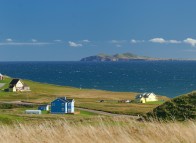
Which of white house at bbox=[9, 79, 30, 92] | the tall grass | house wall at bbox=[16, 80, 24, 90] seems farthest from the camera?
house wall at bbox=[16, 80, 24, 90]

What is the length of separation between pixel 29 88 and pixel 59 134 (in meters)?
124

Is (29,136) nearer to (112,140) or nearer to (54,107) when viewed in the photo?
(112,140)

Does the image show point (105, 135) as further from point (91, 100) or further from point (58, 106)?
point (91, 100)

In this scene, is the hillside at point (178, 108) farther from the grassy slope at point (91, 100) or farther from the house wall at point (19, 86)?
the house wall at point (19, 86)

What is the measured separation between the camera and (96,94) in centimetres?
12769

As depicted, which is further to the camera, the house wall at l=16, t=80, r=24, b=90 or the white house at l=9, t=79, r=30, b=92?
the house wall at l=16, t=80, r=24, b=90

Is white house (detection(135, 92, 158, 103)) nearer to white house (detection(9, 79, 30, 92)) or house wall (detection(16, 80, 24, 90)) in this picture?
white house (detection(9, 79, 30, 92))

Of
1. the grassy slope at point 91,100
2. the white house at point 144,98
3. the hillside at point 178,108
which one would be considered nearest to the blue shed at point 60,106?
the grassy slope at point 91,100

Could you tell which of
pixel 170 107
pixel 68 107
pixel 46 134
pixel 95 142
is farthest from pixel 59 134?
pixel 68 107

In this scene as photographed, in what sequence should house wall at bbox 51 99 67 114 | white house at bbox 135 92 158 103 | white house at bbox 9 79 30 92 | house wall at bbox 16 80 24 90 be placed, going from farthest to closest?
house wall at bbox 16 80 24 90
white house at bbox 9 79 30 92
white house at bbox 135 92 158 103
house wall at bbox 51 99 67 114

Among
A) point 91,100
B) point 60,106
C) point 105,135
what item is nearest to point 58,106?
point 60,106

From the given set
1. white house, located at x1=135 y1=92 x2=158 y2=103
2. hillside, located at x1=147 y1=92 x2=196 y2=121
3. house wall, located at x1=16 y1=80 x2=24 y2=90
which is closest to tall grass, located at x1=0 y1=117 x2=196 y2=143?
hillside, located at x1=147 y1=92 x2=196 y2=121

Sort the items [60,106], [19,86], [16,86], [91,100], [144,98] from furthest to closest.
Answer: [19,86] → [16,86] → [91,100] → [144,98] → [60,106]

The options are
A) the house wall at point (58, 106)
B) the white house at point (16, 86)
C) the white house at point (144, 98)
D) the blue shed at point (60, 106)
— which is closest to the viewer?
the blue shed at point (60, 106)
